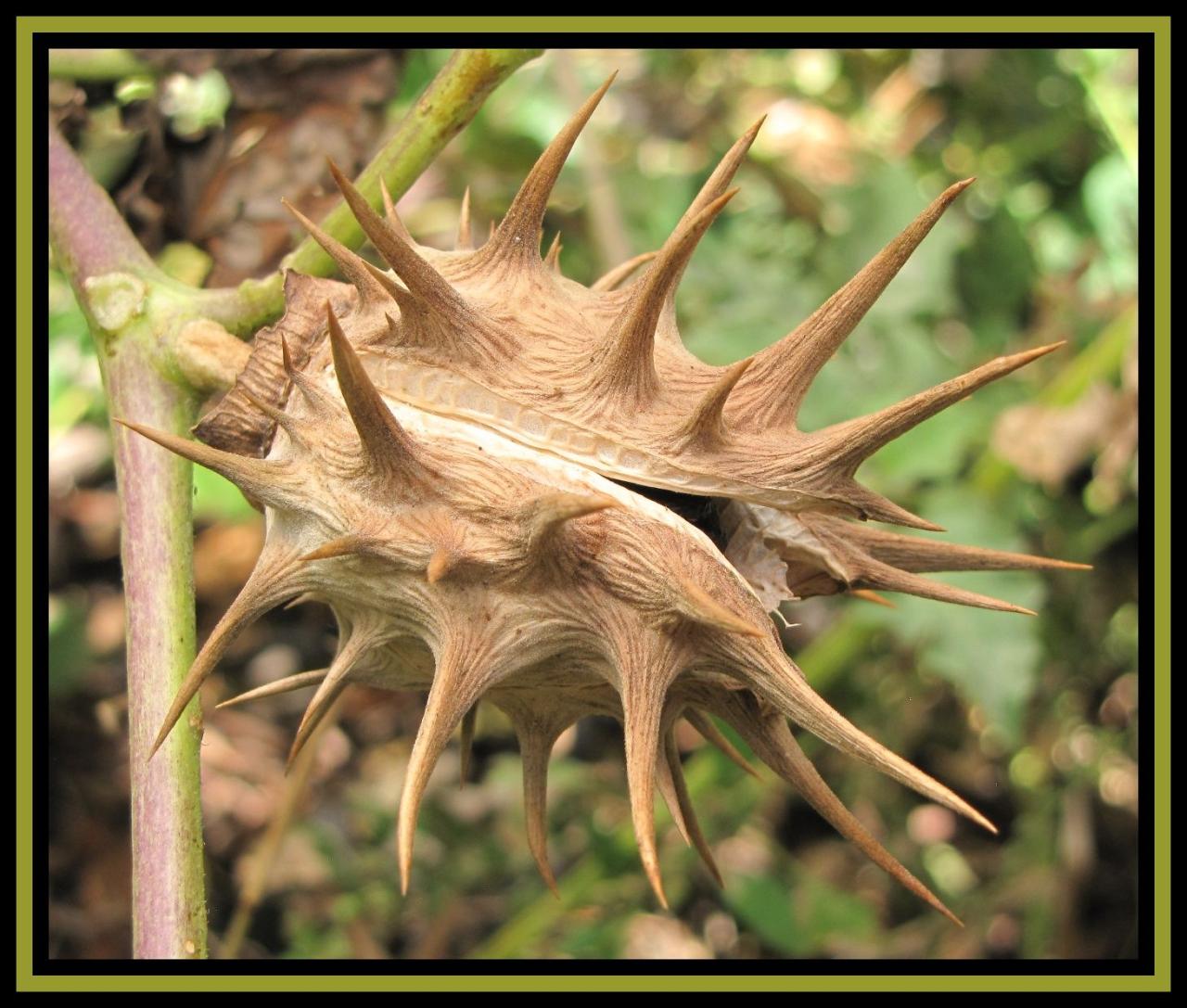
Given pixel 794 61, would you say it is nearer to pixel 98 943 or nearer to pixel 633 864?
pixel 633 864

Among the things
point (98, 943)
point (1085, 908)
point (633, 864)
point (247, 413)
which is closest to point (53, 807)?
point (98, 943)

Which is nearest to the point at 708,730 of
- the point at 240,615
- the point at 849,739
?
the point at 849,739

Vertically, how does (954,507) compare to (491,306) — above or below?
above

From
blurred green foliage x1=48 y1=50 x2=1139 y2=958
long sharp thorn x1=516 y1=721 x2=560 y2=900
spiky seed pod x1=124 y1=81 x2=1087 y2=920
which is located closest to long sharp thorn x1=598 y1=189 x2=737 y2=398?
spiky seed pod x1=124 y1=81 x2=1087 y2=920

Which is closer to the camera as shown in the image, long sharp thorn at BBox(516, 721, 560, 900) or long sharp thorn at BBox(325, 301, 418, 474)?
long sharp thorn at BBox(325, 301, 418, 474)

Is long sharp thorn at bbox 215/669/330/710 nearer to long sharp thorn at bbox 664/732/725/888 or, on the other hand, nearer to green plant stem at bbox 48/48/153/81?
long sharp thorn at bbox 664/732/725/888

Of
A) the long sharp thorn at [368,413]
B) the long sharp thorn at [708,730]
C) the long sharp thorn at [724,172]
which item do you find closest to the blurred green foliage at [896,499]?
the long sharp thorn at [708,730]
